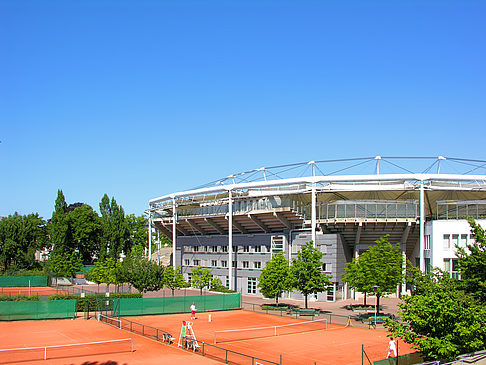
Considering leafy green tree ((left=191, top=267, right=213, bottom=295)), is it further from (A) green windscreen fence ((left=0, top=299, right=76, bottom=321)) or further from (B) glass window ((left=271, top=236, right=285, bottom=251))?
(A) green windscreen fence ((left=0, top=299, right=76, bottom=321))

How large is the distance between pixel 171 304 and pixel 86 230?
53.5m

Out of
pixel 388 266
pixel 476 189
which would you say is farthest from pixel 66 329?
pixel 476 189

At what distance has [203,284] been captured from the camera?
57.9 meters

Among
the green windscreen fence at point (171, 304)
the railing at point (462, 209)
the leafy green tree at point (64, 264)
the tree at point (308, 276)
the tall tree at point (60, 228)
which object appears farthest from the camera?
the tall tree at point (60, 228)

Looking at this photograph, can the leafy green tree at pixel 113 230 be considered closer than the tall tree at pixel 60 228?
No

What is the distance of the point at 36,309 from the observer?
4222 centimetres

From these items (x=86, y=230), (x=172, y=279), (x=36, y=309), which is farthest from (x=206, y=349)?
(x=86, y=230)

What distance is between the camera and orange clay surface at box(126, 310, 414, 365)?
28422mm

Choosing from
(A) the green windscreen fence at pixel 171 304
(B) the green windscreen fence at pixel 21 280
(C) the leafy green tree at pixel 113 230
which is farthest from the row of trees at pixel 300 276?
(C) the leafy green tree at pixel 113 230

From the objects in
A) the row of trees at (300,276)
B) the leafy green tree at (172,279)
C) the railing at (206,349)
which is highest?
the row of trees at (300,276)

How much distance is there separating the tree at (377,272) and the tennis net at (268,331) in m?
5.24

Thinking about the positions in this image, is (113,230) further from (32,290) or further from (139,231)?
(139,231)

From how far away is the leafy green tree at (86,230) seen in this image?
95.2 meters

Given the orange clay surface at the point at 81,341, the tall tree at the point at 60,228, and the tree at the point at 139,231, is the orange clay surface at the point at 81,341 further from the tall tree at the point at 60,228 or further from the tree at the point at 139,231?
Result: the tree at the point at 139,231
